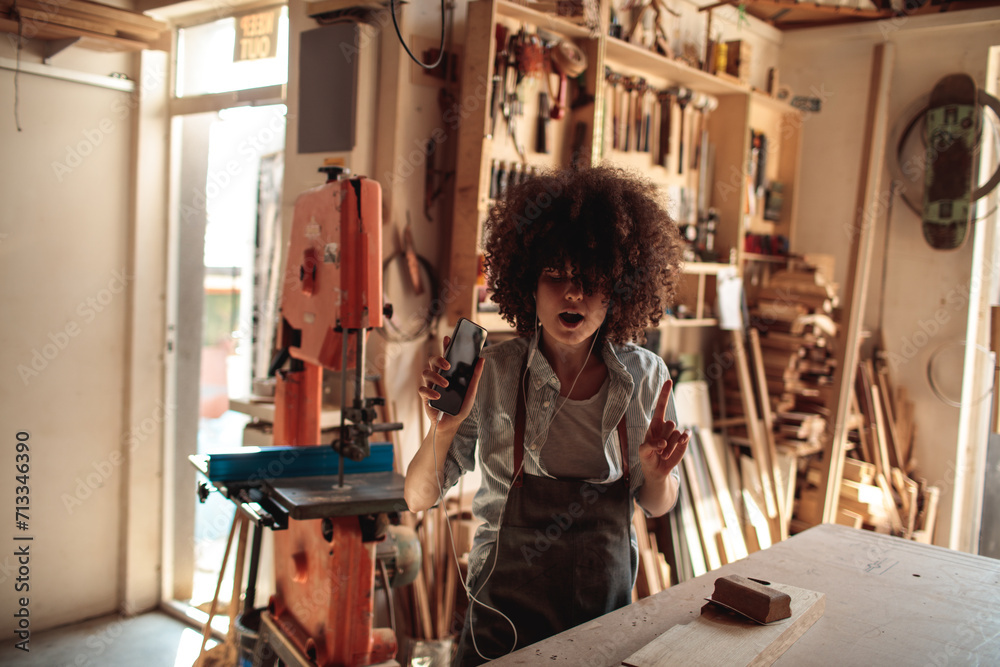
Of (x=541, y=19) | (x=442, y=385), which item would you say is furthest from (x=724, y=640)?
(x=541, y=19)

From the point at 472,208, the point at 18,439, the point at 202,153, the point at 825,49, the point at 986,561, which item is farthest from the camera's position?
the point at 825,49

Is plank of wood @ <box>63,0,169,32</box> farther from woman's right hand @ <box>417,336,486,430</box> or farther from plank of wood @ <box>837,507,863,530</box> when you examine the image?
plank of wood @ <box>837,507,863,530</box>

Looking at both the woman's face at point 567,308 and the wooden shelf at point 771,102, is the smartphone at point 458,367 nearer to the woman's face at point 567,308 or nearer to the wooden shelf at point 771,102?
the woman's face at point 567,308

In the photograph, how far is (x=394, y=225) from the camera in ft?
9.82

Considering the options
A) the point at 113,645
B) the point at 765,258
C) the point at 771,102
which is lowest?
the point at 113,645

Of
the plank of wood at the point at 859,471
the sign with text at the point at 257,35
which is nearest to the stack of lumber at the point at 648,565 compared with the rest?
the plank of wood at the point at 859,471

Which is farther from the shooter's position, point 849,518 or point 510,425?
point 849,518

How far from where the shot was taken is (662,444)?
1527 mm

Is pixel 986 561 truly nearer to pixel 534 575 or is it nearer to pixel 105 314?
pixel 534 575

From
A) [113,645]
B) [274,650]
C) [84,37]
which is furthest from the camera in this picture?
[113,645]

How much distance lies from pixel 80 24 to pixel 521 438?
2.67 meters

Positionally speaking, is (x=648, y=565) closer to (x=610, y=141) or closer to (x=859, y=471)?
(x=859, y=471)

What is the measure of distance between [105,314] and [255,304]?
93cm

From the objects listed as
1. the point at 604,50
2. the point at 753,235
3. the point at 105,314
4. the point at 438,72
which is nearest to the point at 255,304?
the point at 105,314
